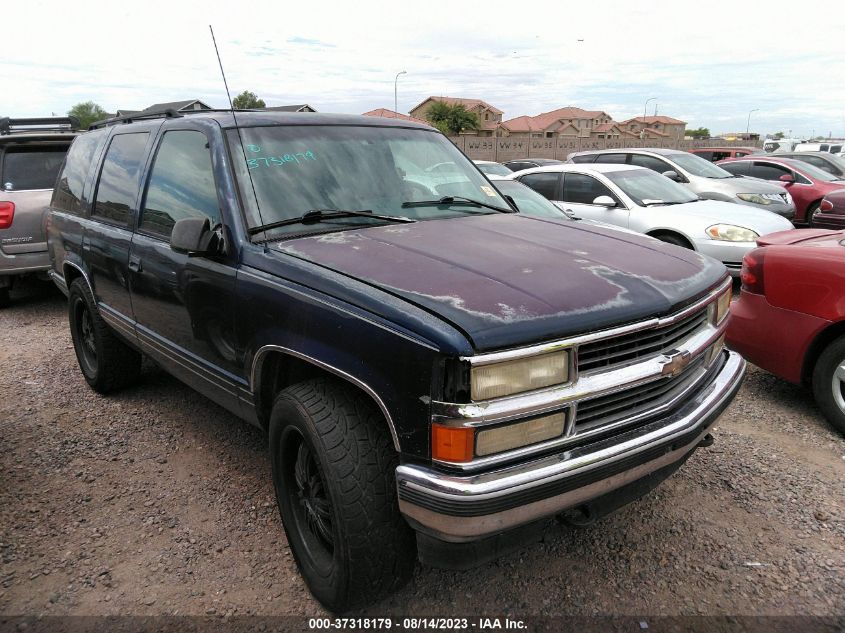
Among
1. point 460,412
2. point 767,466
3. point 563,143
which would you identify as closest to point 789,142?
point 563,143

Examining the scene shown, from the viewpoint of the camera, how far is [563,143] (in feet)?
122

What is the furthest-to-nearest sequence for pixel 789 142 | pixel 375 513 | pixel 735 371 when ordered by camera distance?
pixel 789 142
pixel 735 371
pixel 375 513

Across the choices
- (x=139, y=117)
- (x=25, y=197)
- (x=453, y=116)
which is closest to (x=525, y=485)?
(x=139, y=117)

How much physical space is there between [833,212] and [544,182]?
13.7 feet

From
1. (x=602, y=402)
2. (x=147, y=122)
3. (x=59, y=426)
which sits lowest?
(x=59, y=426)

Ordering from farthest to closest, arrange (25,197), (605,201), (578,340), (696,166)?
(696,166) < (605,201) < (25,197) < (578,340)

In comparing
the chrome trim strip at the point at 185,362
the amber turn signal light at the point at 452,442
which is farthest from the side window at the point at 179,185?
the amber turn signal light at the point at 452,442

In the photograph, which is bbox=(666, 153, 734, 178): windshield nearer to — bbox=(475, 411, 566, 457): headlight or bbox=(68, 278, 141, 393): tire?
bbox=(68, 278, 141, 393): tire

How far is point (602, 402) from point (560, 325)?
13.0 inches

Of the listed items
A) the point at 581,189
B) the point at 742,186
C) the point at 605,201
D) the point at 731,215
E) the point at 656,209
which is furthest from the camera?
the point at 742,186

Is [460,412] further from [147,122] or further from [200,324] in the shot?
[147,122]

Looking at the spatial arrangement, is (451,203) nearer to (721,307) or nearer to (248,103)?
(721,307)

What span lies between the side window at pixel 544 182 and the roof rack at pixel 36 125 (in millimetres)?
6516

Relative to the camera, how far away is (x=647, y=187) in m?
7.94
